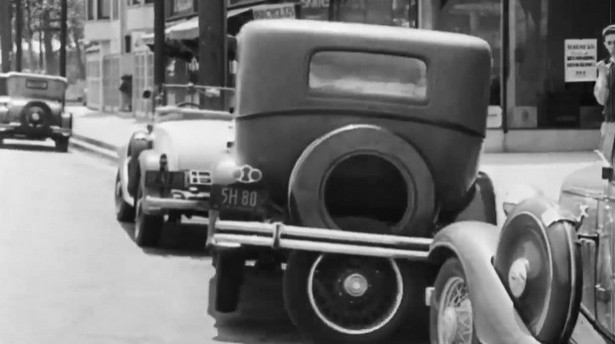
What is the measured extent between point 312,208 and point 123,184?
6.21 meters

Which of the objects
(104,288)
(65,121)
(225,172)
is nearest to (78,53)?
(65,121)

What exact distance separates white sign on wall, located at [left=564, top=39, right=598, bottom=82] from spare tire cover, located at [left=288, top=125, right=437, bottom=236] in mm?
13794

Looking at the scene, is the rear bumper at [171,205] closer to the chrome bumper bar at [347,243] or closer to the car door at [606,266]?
the chrome bumper bar at [347,243]

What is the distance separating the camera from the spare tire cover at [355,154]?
23.5 feet

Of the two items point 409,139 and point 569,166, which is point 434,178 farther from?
point 569,166

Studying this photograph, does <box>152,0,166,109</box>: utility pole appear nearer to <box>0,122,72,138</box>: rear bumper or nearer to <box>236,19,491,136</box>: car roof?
<box>0,122,72,138</box>: rear bumper

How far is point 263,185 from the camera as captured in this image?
25.1ft

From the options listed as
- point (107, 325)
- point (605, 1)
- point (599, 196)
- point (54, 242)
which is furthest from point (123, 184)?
point (605, 1)

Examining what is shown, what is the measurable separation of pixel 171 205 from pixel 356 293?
398 cm

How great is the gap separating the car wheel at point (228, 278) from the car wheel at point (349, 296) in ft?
1.72

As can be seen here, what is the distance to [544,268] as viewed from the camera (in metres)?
4.93

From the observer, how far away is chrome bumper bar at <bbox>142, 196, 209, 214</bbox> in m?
10.8

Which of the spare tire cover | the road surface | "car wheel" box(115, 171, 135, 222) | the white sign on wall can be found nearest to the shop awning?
the white sign on wall

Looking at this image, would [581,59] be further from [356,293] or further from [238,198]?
[356,293]
